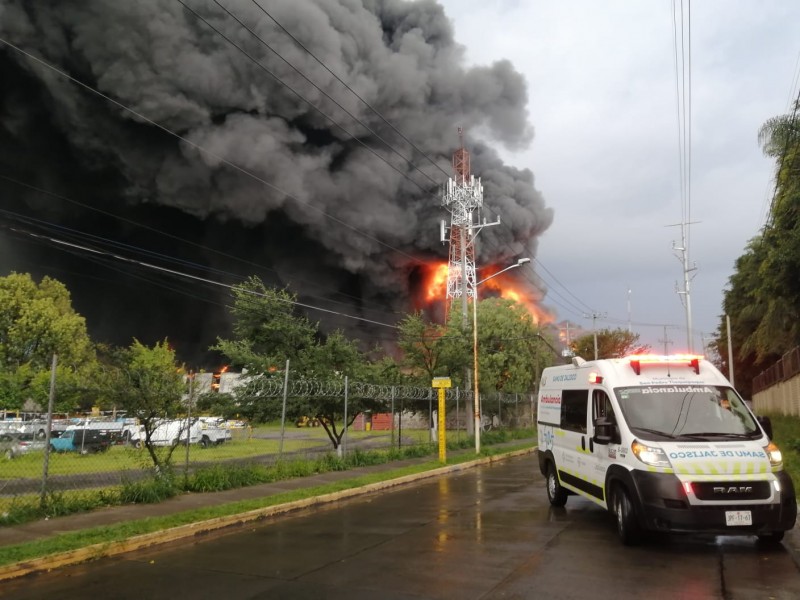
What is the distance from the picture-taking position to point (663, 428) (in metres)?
7.24

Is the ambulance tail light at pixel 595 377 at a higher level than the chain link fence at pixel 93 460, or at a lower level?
higher

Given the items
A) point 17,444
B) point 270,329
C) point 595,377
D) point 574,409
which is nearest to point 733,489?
point 595,377

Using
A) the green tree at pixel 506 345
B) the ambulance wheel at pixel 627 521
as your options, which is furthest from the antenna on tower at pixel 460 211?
the ambulance wheel at pixel 627 521

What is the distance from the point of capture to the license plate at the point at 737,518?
6.45 m

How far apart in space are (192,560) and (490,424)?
91.8 feet

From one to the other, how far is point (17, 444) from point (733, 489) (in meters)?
10.2

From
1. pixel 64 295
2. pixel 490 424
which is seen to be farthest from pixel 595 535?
pixel 64 295

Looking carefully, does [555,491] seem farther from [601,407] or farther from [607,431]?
[607,431]

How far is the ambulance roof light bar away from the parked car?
936cm

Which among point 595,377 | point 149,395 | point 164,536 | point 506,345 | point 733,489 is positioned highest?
point 506,345

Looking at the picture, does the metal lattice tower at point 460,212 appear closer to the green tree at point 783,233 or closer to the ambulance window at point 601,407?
the green tree at point 783,233

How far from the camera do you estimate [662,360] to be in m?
7.98

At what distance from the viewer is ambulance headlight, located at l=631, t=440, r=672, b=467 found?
671 cm

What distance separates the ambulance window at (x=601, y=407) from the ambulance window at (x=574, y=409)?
0.81 ft
